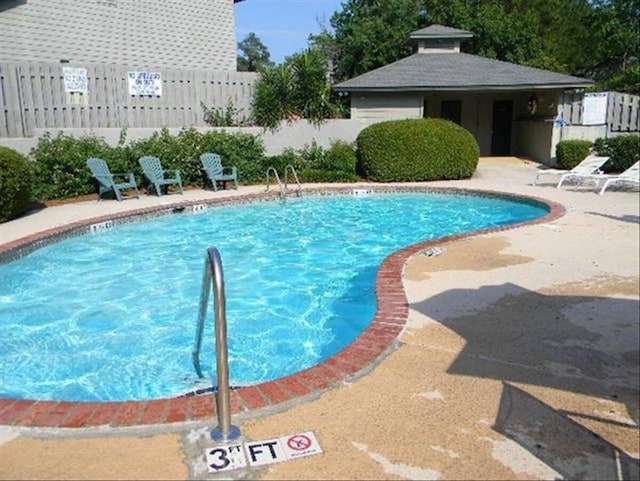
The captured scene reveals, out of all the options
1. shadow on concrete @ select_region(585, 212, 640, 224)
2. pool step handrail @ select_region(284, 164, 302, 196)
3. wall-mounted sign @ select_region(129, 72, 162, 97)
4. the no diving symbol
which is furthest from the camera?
wall-mounted sign @ select_region(129, 72, 162, 97)

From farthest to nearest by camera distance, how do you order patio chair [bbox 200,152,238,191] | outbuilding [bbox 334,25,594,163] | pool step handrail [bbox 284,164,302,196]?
outbuilding [bbox 334,25,594,163]
patio chair [bbox 200,152,238,191]
pool step handrail [bbox 284,164,302,196]

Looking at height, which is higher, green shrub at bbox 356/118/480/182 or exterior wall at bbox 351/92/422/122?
exterior wall at bbox 351/92/422/122

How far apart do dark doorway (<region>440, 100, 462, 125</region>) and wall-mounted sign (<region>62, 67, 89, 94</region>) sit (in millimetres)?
13559

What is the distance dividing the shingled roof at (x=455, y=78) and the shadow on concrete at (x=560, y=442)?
16.0 metres

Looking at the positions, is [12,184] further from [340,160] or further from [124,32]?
[124,32]

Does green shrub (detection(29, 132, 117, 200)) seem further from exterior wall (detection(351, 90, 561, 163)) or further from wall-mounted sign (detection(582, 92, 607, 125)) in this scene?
wall-mounted sign (detection(582, 92, 607, 125))

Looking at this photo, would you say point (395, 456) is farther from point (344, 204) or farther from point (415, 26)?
point (415, 26)

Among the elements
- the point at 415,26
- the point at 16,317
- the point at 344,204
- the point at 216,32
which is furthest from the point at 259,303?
the point at 415,26

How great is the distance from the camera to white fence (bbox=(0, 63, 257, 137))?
13258 mm

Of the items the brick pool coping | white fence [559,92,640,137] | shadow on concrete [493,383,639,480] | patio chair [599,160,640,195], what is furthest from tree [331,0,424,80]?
shadow on concrete [493,383,639,480]

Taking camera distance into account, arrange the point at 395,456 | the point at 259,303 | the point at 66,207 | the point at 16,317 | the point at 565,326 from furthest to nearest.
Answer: the point at 66,207 < the point at 259,303 < the point at 16,317 < the point at 565,326 < the point at 395,456

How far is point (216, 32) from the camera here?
835 inches

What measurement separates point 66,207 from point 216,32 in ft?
38.2

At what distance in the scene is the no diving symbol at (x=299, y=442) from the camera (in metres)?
2.97
